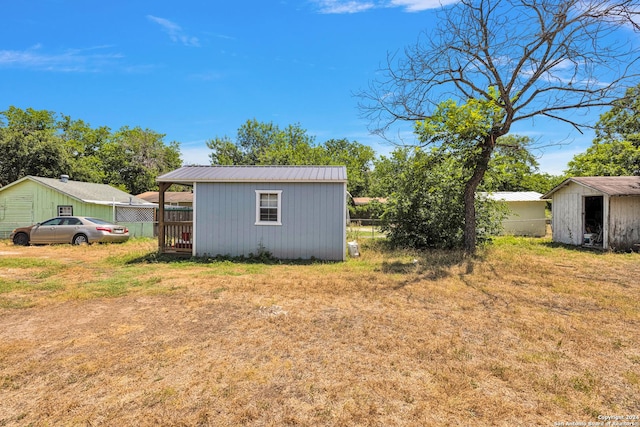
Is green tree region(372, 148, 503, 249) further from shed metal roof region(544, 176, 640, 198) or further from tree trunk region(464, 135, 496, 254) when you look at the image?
shed metal roof region(544, 176, 640, 198)

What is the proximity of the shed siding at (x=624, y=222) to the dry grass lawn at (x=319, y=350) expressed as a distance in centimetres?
585

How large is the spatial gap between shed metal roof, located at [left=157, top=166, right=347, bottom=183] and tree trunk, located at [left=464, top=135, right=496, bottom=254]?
4277 mm

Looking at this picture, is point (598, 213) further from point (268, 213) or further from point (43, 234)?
point (43, 234)

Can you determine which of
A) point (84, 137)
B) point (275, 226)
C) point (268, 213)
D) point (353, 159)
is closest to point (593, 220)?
point (275, 226)

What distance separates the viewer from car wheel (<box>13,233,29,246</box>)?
13.9 metres

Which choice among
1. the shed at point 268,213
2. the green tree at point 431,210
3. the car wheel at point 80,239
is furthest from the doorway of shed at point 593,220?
the car wheel at point 80,239

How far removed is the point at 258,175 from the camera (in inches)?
418

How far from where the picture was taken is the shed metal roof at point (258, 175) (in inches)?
401

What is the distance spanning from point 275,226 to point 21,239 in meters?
11.6

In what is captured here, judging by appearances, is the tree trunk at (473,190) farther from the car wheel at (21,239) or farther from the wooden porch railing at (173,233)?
the car wheel at (21,239)

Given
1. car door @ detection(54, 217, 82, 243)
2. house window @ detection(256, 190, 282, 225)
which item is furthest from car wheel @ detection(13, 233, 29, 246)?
house window @ detection(256, 190, 282, 225)

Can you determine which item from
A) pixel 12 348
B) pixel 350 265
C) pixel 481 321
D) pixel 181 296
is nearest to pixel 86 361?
pixel 12 348

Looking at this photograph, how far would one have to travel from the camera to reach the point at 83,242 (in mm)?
13648

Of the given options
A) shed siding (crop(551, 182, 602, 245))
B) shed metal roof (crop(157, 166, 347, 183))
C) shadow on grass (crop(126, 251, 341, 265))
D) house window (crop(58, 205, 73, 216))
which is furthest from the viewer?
house window (crop(58, 205, 73, 216))
